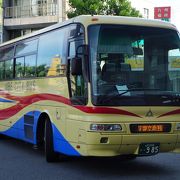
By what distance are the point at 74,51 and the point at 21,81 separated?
375 cm

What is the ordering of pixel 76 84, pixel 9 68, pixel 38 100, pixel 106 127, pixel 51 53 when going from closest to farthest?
pixel 106 127, pixel 76 84, pixel 51 53, pixel 38 100, pixel 9 68

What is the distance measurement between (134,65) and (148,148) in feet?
5.07

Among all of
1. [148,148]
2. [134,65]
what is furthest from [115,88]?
[148,148]

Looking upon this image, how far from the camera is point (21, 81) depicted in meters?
13.5

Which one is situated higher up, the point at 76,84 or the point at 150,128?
the point at 76,84

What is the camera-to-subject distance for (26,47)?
1334 centimetres

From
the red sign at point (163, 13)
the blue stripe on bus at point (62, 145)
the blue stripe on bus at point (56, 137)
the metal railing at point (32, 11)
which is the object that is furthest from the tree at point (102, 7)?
the blue stripe on bus at point (62, 145)

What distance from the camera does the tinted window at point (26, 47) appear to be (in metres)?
12.7

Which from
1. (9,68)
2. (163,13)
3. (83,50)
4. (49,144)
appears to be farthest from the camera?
(163,13)

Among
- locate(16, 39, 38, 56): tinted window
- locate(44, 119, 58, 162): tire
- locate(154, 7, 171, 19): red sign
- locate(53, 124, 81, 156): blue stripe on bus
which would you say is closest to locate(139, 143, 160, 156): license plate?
locate(53, 124, 81, 156): blue stripe on bus

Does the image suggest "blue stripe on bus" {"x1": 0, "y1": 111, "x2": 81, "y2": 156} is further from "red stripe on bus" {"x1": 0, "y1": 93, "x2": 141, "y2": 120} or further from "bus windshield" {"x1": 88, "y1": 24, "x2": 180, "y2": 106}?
"bus windshield" {"x1": 88, "y1": 24, "x2": 180, "y2": 106}

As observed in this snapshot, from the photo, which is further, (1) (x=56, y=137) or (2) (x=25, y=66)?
(2) (x=25, y=66)

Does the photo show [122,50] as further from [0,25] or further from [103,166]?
[0,25]

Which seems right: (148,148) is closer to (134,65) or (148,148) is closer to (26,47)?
(134,65)
